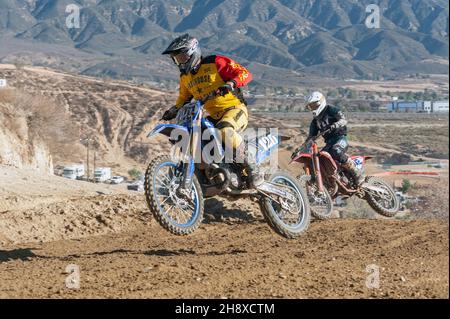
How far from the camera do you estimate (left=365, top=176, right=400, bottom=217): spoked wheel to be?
39.8 ft

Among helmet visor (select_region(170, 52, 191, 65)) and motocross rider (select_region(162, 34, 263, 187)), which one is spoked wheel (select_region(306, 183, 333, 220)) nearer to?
motocross rider (select_region(162, 34, 263, 187))

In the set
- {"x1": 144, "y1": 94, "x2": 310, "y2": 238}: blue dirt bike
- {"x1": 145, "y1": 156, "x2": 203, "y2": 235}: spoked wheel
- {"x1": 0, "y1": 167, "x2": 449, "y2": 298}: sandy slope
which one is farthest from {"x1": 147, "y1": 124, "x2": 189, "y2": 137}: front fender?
{"x1": 0, "y1": 167, "x2": 449, "y2": 298}: sandy slope

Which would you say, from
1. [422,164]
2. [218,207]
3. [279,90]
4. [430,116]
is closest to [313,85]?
[279,90]

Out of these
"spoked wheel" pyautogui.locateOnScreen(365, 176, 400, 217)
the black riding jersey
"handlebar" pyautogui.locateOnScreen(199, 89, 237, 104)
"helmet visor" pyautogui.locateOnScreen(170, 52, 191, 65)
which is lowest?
"spoked wheel" pyautogui.locateOnScreen(365, 176, 400, 217)

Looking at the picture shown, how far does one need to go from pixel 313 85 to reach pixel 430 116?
261 feet

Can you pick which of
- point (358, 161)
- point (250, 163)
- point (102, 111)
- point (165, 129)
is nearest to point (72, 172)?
point (102, 111)

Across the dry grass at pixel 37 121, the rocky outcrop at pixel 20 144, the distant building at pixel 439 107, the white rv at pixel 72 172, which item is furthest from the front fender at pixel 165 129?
the distant building at pixel 439 107

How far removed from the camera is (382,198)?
484 inches

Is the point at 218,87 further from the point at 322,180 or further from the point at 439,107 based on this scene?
the point at 439,107

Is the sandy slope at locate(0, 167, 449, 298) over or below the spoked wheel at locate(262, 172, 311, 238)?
below

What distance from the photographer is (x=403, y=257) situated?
7.95 m

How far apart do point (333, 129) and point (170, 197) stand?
422 centimetres
